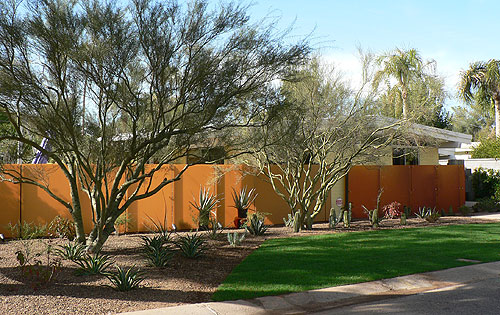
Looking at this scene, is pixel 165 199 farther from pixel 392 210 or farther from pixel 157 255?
pixel 392 210

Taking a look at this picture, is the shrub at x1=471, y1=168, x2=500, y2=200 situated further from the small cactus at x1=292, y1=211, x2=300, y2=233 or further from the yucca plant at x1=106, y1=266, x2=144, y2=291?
the yucca plant at x1=106, y1=266, x2=144, y2=291

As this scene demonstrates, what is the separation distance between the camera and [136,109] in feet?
29.4

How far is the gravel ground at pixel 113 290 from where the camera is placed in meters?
6.56

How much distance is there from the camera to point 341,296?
7.20 meters

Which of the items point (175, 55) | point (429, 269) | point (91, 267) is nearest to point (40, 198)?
point (91, 267)

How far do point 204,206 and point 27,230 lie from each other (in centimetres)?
497

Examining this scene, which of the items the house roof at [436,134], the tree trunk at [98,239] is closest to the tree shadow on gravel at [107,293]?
the tree trunk at [98,239]

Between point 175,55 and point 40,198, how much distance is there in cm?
701

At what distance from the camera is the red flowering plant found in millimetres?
16812

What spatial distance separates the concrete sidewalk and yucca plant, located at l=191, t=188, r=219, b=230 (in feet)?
23.2

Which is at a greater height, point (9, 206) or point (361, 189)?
point (361, 189)

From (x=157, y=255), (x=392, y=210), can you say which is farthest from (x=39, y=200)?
(x=392, y=210)

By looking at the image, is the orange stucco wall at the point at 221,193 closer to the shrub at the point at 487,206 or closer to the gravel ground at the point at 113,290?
the shrub at the point at 487,206

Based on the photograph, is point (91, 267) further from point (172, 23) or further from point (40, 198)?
point (40, 198)
